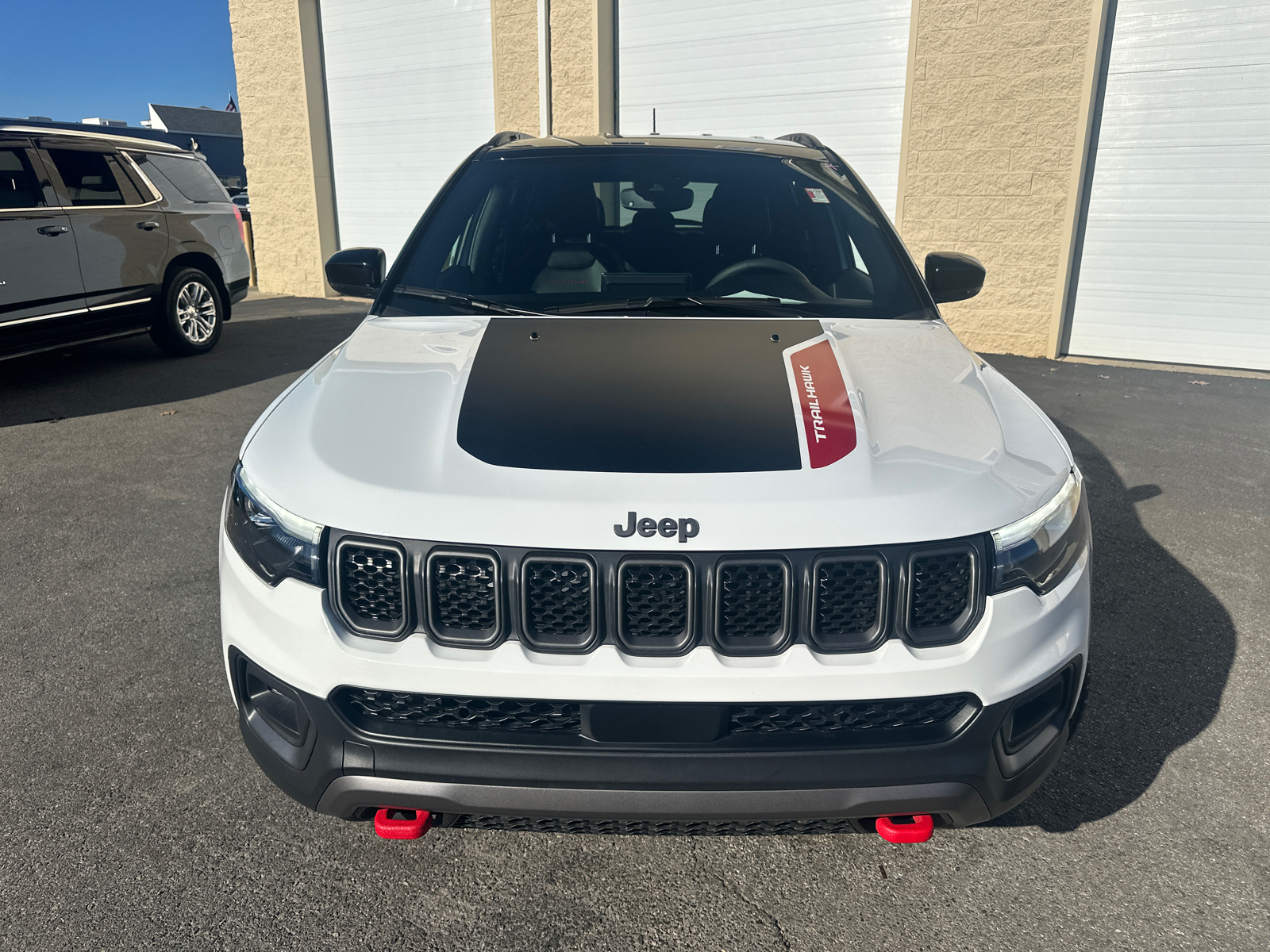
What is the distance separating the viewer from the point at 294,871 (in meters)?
2.21

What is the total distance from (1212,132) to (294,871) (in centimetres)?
937

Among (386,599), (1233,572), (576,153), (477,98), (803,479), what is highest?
(477,98)

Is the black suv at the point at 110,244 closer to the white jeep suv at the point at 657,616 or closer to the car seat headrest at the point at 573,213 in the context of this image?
the car seat headrest at the point at 573,213

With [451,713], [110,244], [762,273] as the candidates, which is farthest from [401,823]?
[110,244]

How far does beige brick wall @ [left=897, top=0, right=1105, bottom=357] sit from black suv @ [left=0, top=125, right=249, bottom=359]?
6891 mm

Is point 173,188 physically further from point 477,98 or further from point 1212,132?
point 1212,132

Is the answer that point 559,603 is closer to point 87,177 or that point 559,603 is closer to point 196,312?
point 87,177

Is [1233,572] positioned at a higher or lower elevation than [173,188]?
lower

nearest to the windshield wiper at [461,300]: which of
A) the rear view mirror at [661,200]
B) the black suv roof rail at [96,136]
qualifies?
the rear view mirror at [661,200]

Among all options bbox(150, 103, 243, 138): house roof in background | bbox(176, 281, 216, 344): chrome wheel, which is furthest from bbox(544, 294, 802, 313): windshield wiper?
bbox(150, 103, 243, 138): house roof in background

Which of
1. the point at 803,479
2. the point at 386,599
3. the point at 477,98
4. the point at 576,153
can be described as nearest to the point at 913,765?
the point at 803,479

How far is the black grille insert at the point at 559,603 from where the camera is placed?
167 cm

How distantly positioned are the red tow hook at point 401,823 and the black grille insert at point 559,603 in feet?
1.48

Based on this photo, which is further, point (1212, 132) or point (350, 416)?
point (1212, 132)
